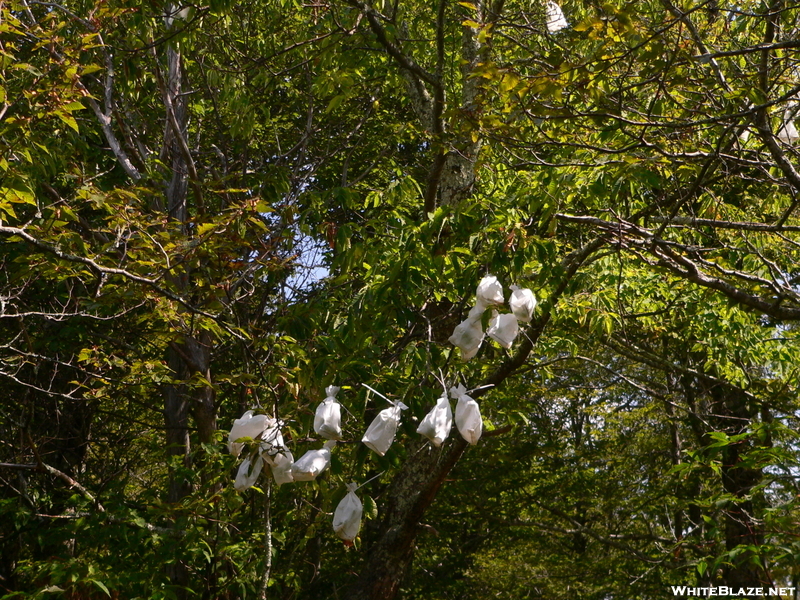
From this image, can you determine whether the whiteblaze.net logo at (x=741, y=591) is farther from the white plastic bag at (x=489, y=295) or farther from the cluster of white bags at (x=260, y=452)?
the cluster of white bags at (x=260, y=452)

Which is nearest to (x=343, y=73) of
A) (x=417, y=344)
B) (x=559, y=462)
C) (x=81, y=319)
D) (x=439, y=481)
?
(x=417, y=344)

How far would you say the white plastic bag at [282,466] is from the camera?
2.75 meters

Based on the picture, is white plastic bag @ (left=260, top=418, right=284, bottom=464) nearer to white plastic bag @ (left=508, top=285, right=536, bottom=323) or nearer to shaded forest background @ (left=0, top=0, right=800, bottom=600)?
shaded forest background @ (left=0, top=0, right=800, bottom=600)

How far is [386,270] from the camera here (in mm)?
3758

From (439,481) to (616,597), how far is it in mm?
5612

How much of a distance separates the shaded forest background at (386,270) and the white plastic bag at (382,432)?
0.78 ft

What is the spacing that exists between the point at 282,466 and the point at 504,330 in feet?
3.15

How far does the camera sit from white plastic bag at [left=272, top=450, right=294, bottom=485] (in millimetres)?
2752

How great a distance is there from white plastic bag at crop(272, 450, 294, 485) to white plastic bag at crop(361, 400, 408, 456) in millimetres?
377

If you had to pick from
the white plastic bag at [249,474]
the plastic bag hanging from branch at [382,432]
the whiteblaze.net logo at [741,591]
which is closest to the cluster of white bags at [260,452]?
the white plastic bag at [249,474]

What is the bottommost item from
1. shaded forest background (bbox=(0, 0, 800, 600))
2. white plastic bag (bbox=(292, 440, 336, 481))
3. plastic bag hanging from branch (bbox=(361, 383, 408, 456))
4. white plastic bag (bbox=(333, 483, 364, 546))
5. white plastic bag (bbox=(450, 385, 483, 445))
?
white plastic bag (bbox=(333, 483, 364, 546))

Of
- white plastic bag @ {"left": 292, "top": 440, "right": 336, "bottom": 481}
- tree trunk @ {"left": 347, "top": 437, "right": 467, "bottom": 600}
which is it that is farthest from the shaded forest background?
white plastic bag @ {"left": 292, "top": 440, "right": 336, "bottom": 481}

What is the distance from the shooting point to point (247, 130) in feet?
17.1

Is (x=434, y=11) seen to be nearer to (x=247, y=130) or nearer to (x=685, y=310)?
(x=247, y=130)
